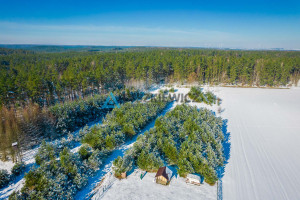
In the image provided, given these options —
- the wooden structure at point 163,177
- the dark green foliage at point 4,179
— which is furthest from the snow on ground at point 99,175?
the dark green foliage at point 4,179

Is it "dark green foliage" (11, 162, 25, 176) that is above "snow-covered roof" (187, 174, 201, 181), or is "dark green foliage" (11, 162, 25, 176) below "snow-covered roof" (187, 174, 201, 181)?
below

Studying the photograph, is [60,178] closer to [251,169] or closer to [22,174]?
[22,174]

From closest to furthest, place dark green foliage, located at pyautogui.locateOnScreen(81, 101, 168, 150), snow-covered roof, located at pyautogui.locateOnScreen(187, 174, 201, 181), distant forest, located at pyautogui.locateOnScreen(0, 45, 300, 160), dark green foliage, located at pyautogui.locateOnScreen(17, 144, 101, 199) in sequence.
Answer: dark green foliage, located at pyautogui.locateOnScreen(17, 144, 101, 199)
snow-covered roof, located at pyautogui.locateOnScreen(187, 174, 201, 181)
dark green foliage, located at pyautogui.locateOnScreen(81, 101, 168, 150)
distant forest, located at pyautogui.locateOnScreen(0, 45, 300, 160)

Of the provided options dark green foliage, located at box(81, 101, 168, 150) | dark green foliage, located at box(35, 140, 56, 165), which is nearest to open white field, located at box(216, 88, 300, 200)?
dark green foliage, located at box(81, 101, 168, 150)

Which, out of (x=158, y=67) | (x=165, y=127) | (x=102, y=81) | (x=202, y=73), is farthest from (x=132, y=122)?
(x=202, y=73)

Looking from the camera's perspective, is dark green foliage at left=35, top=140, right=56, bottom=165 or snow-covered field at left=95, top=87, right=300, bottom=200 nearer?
snow-covered field at left=95, top=87, right=300, bottom=200

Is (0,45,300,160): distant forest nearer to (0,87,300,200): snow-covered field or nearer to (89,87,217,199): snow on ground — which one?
(0,87,300,200): snow-covered field
